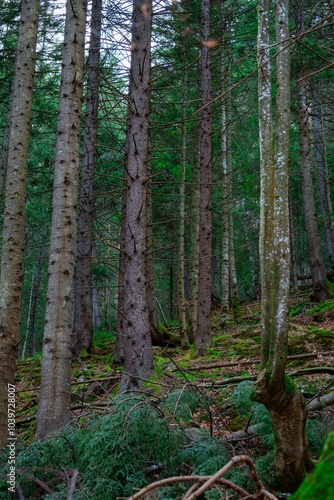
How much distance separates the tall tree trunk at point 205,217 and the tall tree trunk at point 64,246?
558 cm

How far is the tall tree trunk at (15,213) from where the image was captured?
510 centimetres

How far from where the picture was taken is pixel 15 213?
5621 mm

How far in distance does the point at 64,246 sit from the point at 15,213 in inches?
33.4

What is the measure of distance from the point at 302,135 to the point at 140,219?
32.3 feet

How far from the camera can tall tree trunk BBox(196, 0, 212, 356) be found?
36.7 feet

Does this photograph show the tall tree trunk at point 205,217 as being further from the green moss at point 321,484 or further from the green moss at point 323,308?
the green moss at point 321,484

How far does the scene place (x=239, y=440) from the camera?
3.96 m

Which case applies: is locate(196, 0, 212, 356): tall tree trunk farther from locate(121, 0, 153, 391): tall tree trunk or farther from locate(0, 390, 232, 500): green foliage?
locate(0, 390, 232, 500): green foliage

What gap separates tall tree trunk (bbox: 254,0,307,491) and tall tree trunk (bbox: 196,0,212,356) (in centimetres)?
707

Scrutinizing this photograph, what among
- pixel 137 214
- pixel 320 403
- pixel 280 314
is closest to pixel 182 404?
pixel 280 314

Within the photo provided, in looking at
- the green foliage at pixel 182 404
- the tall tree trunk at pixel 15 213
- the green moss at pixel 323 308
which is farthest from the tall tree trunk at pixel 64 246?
the green moss at pixel 323 308

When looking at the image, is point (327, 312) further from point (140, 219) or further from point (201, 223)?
point (140, 219)

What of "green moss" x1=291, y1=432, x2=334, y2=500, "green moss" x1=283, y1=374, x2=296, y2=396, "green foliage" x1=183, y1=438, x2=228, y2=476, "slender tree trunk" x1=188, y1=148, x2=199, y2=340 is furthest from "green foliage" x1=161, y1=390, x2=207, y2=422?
"slender tree trunk" x1=188, y1=148, x2=199, y2=340

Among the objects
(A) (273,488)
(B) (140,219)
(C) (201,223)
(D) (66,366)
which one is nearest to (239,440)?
(A) (273,488)
